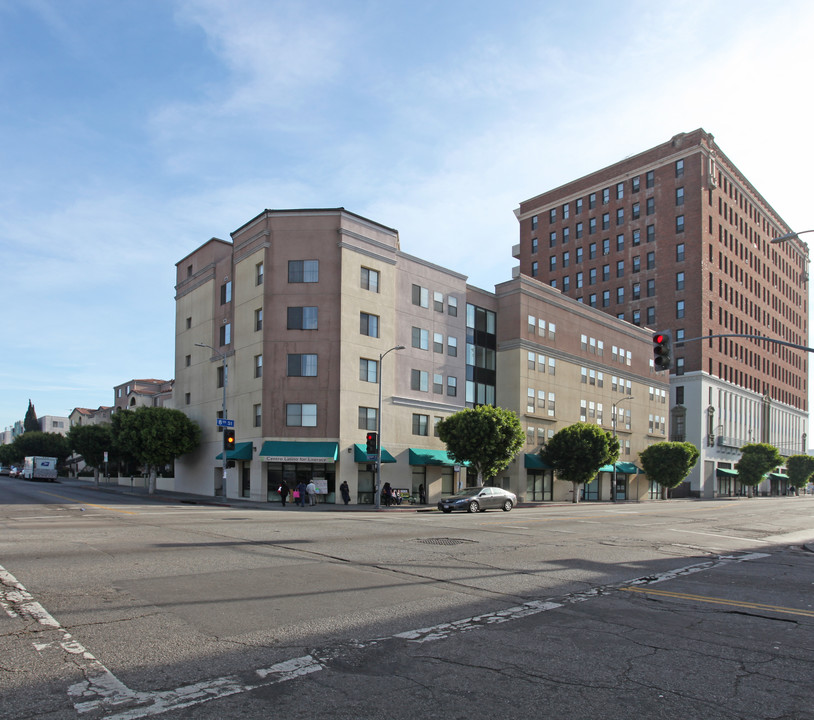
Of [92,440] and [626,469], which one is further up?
[92,440]

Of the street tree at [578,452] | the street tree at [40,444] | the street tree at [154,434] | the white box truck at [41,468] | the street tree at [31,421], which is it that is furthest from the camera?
the street tree at [31,421]

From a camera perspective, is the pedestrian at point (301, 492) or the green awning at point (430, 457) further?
the green awning at point (430, 457)

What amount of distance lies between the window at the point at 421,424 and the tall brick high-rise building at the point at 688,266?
46210mm

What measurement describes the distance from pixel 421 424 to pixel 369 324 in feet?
26.2

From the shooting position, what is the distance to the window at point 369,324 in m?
42.4

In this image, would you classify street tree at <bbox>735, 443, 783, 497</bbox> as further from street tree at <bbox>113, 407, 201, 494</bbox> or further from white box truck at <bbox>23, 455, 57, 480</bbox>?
white box truck at <bbox>23, 455, 57, 480</bbox>

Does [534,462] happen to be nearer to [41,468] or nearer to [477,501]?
[477,501]

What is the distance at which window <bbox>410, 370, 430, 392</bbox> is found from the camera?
44750 millimetres

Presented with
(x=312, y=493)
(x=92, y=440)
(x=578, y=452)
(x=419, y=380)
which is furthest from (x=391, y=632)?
(x=92, y=440)

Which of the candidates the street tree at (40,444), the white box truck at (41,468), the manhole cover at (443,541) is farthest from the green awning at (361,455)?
the street tree at (40,444)

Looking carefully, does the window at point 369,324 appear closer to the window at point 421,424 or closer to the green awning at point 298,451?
the window at point 421,424

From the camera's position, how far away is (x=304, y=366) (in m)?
41.1

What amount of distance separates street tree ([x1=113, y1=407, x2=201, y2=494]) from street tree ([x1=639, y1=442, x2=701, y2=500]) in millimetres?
43692

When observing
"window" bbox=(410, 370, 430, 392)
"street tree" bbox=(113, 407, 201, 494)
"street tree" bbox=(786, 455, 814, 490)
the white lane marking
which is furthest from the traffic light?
"street tree" bbox=(786, 455, 814, 490)
